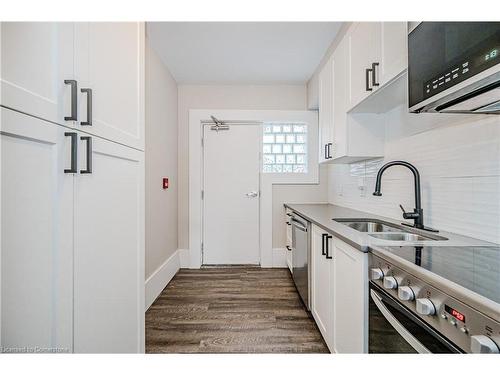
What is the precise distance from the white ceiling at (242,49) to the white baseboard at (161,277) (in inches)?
88.6

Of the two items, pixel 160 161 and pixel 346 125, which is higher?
pixel 346 125

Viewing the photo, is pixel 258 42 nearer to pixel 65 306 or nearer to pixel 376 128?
pixel 376 128

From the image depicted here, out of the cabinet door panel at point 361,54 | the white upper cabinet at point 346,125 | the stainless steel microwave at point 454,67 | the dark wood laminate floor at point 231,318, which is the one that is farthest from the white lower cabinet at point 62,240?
the white upper cabinet at point 346,125

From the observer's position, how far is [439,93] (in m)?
0.96

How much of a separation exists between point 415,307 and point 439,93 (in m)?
0.71

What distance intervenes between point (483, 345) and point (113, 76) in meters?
1.41

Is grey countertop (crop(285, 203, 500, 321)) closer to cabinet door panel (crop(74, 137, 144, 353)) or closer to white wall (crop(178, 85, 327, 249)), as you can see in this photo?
cabinet door panel (crop(74, 137, 144, 353))

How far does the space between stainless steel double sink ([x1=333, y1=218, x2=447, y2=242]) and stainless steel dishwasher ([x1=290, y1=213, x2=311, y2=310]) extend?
1.13 feet

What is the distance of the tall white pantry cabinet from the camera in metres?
0.68

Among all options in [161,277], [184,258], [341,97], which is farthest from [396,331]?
[184,258]

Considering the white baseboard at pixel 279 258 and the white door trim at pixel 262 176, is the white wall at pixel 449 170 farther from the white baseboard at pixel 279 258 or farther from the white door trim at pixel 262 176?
the white baseboard at pixel 279 258

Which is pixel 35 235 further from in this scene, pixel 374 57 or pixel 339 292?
pixel 374 57

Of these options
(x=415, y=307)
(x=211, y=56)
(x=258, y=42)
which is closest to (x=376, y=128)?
(x=258, y=42)

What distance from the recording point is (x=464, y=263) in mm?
890
